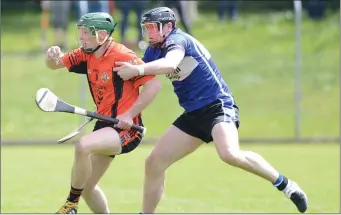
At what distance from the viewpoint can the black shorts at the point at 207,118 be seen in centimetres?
810

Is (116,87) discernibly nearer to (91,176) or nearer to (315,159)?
(91,176)

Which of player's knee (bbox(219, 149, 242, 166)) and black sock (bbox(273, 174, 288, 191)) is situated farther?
black sock (bbox(273, 174, 288, 191))

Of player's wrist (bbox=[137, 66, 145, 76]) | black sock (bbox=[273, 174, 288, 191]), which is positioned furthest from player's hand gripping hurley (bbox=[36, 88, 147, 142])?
black sock (bbox=[273, 174, 288, 191])

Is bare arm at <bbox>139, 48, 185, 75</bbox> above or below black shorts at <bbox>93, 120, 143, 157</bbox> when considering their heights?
above

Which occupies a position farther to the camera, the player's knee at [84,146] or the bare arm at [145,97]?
the bare arm at [145,97]

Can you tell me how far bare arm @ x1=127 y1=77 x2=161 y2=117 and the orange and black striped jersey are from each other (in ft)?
0.16

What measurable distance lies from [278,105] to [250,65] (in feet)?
5.56

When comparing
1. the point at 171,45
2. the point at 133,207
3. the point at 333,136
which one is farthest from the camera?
the point at 333,136

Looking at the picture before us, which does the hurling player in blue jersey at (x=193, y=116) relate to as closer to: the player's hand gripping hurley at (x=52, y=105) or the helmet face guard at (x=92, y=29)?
the helmet face guard at (x=92, y=29)

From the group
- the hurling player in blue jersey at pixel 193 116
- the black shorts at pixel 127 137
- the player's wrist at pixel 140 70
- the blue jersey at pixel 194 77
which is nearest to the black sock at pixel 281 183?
the hurling player in blue jersey at pixel 193 116

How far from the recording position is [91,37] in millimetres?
7926

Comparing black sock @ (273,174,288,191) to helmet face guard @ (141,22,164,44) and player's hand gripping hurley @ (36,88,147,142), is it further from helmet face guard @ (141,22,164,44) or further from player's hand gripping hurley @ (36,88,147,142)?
helmet face guard @ (141,22,164,44)

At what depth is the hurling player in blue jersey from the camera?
7930 mm

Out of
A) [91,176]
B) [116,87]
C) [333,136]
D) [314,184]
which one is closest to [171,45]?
[116,87]
